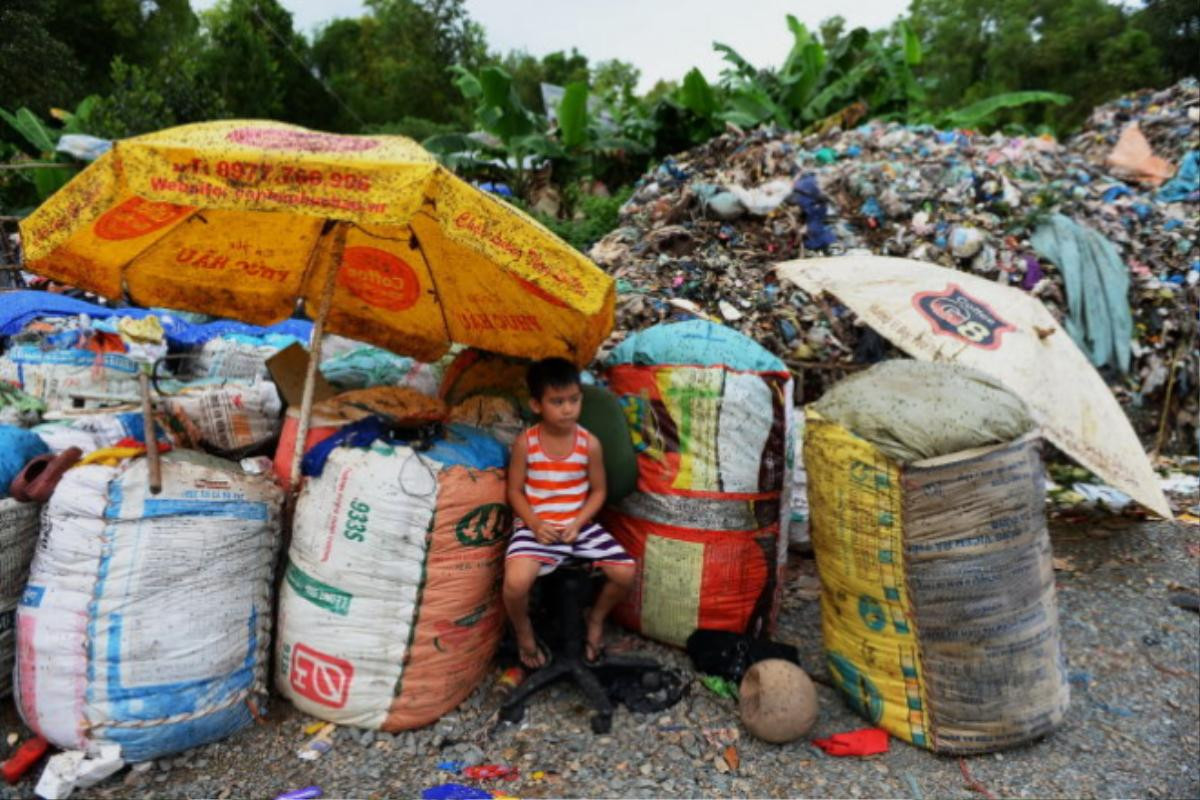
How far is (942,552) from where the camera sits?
2053 mm

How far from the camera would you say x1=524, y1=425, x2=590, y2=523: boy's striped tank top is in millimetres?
2494

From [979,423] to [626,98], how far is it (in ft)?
38.6

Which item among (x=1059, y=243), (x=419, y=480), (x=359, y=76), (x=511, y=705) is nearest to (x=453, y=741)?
(x=511, y=705)

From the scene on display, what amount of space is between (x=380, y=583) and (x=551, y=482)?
66 cm

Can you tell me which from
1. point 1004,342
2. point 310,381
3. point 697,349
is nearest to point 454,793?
point 310,381

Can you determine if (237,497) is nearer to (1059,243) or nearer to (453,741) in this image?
(453,741)

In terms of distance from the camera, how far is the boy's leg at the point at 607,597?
8.16 ft

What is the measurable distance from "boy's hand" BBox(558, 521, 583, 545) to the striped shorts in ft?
0.08

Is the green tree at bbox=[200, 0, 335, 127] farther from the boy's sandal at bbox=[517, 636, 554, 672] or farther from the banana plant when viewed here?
the boy's sandal at bbox=[517, 636, 554, 672]

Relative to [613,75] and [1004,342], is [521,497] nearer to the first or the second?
[1004,342]

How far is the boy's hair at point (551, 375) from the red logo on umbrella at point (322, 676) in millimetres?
1080

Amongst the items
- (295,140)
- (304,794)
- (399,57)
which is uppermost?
(399,57)

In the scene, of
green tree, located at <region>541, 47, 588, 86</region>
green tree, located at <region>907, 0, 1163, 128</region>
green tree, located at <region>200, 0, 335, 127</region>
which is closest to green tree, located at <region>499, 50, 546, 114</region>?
green tree, located at <region>541, 47, 588, 86</region>

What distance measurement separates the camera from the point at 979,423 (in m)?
2.05
